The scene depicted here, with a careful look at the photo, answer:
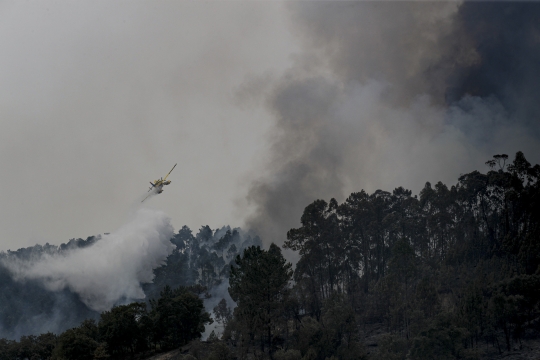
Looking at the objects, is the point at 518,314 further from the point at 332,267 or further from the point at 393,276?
the point at 332,267

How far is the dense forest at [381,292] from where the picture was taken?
6228 centimetres

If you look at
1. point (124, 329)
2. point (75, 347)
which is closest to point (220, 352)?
point (124, 329)

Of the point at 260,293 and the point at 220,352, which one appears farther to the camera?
the point at 260,293

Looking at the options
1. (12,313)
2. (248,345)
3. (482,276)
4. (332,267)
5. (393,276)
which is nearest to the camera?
(248,345)

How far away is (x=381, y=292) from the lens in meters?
79.5

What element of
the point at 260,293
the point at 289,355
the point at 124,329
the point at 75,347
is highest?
the point at 260,293

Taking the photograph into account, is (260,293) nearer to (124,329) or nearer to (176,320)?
(176,320)

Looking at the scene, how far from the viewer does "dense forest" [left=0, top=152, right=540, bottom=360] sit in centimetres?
6228

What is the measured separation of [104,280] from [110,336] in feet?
410

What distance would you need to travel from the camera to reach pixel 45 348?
8762 cm

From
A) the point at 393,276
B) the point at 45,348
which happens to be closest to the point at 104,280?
the point at 45,348

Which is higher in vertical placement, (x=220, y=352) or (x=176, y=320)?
(x=176, y=320)

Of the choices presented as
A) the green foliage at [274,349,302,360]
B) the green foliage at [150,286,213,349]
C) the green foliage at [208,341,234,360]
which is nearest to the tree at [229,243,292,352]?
the green foliage at [208,341,234,360]

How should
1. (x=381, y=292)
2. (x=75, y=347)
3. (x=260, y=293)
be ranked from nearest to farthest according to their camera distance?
(x=260, y=293)
(x=75, y=347)
(x=381, y=292)
